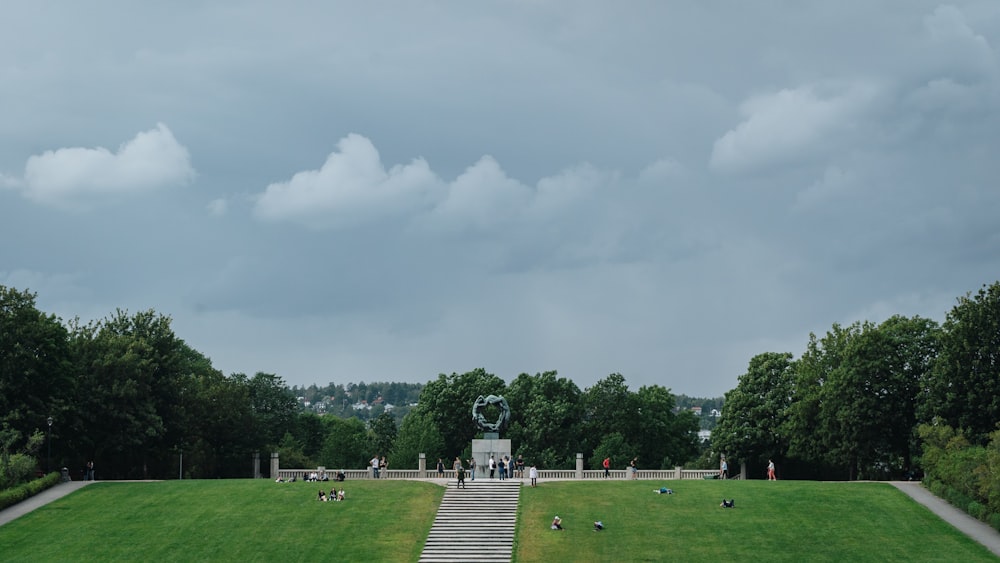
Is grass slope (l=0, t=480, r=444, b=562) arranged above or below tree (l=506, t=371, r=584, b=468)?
below

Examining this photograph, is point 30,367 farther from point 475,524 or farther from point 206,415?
point 475,524

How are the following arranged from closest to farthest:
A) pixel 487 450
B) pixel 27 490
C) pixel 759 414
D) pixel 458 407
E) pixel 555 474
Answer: pixel 27 490 → pixel 487 450 → pixel 555 474 → pixel 759 414 → pixel 458 407

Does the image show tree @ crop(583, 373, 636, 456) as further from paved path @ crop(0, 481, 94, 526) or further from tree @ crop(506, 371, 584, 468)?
paved path @ crop(0, 481, 94, 526)

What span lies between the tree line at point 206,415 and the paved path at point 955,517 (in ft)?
128

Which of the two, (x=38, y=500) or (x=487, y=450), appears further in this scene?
(x=487, y=450)

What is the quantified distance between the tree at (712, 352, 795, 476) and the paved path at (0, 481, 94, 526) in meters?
55.7

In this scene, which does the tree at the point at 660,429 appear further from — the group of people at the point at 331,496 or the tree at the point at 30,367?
the tree at the point at 30,367

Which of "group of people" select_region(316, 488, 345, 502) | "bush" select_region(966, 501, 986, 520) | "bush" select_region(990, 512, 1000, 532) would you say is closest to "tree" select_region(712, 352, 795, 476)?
"bush" select_region(966, 501, 986, 520)

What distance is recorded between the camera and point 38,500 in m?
74.0

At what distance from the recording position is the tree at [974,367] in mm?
77062

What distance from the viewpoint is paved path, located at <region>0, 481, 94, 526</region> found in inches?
2744

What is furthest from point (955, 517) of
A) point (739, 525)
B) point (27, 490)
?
point (27, 490)

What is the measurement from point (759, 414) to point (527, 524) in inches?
1615

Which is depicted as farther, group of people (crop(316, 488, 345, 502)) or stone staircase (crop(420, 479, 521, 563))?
group of people (crop(316, 488, 345, 502))
